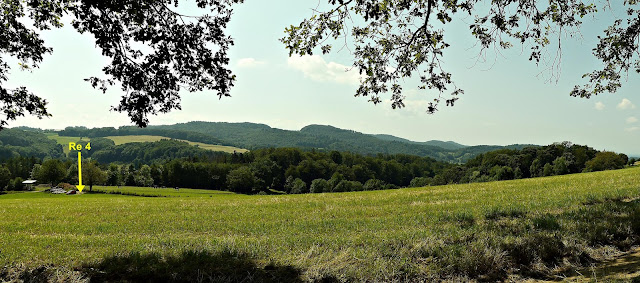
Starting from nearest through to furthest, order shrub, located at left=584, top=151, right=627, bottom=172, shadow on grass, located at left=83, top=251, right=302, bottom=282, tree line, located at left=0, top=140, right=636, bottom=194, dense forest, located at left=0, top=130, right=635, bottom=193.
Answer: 1. shadow on grass, located at left=83, top=251, right=302, bottom=282
2. shrub, located at left=584, top=151, right=627, bottom=172
3. tree line, located at left=0, top=140, right=636, bottom=194
4. dense forest, located at left=0, top=130, right=635, bottom=193

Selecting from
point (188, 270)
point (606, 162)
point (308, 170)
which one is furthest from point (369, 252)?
point (308, 170)

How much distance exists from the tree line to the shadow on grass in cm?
9199

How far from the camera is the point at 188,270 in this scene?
5.25 meters

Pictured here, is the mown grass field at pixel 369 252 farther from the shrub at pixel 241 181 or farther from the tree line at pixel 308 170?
the shrub at pixel 241 181

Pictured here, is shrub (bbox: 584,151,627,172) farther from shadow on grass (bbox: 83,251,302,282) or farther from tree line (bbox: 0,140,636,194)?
shadow on grass (bbox: 83,251,302,282)

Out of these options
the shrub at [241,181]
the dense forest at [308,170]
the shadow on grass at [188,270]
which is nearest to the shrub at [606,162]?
the dense forest at [308,170]

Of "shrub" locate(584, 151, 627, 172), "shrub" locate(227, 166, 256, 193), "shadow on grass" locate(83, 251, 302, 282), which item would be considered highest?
"shadow on grass" locate(83, 251, 302, 282)

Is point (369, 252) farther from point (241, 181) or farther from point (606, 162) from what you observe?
point (241, 181)

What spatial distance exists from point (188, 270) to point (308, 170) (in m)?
138

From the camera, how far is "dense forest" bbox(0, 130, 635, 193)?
88.7m

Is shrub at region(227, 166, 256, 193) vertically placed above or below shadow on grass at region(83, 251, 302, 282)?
below

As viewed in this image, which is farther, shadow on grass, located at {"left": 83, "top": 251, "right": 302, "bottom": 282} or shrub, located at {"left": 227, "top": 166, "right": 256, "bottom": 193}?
shrub, located at {"left": 227, "top": 166, "right": 256, "bottom": 193}

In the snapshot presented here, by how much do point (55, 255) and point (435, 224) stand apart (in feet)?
29.4

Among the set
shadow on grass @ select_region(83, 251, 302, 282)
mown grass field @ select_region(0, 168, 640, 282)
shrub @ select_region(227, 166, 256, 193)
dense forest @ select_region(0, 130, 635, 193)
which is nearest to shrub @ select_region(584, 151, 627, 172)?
dense forest @ select_region(0, 130, 635, 193)
